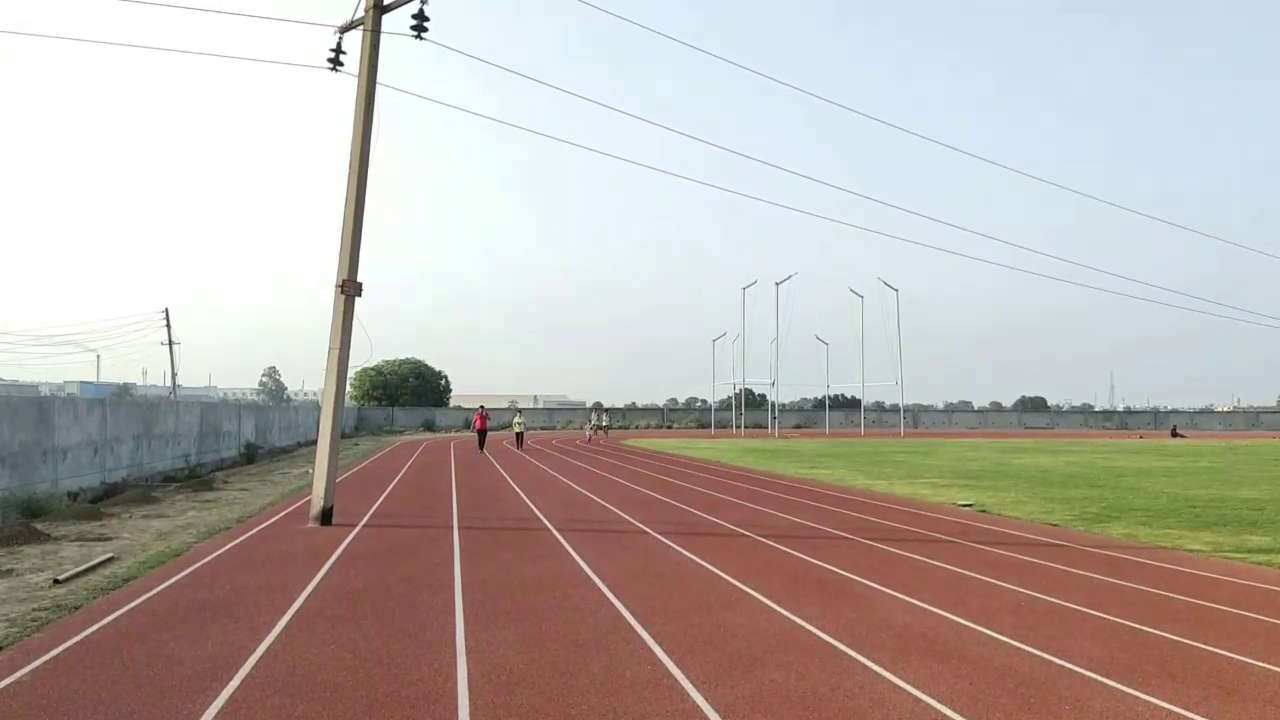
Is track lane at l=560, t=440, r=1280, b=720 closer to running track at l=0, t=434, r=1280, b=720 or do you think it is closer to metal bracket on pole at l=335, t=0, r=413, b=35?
running track at l=0, t=434, r=1280, b=720

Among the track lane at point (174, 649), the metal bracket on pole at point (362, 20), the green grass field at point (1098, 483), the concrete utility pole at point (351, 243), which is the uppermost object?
the metal bracket on pole at point (362, 20)

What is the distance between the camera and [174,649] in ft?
23.1

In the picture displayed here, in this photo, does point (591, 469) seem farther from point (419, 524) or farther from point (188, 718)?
point (188, 718)

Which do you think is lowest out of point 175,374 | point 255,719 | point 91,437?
point 255,719

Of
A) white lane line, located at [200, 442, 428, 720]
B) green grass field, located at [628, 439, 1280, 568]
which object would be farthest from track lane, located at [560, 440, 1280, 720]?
white lane line, located at [200, 442, 428, 720]

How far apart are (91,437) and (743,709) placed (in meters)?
16.6

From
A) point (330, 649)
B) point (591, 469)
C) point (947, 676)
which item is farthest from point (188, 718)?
point (591, 469)

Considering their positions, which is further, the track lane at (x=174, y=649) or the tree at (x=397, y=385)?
the tree at (x=397, y=385)

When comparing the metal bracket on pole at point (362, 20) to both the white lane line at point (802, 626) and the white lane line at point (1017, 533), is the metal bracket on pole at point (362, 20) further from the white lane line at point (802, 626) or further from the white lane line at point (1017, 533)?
the white lane line at point (1017, 533)

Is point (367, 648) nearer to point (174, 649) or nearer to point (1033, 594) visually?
point (174, 649)

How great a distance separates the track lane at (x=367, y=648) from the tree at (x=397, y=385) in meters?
81.1

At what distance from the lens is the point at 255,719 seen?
548cm

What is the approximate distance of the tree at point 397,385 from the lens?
91125 millimetres

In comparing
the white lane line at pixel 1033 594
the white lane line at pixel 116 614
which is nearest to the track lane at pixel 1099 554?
the white lane line at pixel 1033 594
